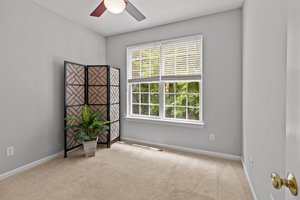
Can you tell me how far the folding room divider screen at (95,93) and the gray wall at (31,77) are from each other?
0.23 meters

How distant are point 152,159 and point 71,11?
312cm

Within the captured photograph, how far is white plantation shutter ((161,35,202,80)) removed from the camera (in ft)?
10.4

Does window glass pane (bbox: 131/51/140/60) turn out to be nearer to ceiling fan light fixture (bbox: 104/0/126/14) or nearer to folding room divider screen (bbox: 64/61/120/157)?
folding room divider screen (bbox: 64/61/120/157)

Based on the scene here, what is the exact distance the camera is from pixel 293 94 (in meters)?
0.61

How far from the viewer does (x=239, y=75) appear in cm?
283

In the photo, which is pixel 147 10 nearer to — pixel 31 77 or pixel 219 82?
pixel 219 82

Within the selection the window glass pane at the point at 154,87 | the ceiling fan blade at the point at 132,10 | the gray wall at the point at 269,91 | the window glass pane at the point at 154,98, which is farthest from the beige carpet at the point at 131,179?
the ceiling fan blade at the point at 132,10

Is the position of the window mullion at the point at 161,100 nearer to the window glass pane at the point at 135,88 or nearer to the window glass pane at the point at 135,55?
the window glass pane at the point at 135,88

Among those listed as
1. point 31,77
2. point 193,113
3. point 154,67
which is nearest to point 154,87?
point 154,67

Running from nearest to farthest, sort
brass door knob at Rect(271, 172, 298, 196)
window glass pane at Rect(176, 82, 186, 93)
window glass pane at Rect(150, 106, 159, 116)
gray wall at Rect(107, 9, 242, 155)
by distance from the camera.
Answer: brass door knob at Rect(271, 172, 298, 196) → gray wall at Rect(107, 9, 242, 155) → window glass pane at Rect(176, 82, 186, 93) → window glass pane at Rect(150, 106, 159, 116)

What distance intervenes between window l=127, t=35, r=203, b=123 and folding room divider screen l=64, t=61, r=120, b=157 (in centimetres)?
54

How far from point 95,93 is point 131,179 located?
2.04m

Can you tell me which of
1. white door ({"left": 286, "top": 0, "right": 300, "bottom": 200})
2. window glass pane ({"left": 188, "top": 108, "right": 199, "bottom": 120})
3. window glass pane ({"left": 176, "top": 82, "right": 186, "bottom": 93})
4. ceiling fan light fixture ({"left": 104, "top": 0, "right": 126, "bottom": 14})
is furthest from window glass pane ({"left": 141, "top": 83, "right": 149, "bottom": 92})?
white door ({"left": 286, "top": 0, "right": 300, "bottom": 200})

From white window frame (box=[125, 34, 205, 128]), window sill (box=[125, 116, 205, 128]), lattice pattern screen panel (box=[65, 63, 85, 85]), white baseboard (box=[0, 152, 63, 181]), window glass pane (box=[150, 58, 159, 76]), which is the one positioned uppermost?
window glass pane (box=[150, 58, 159, 76])
